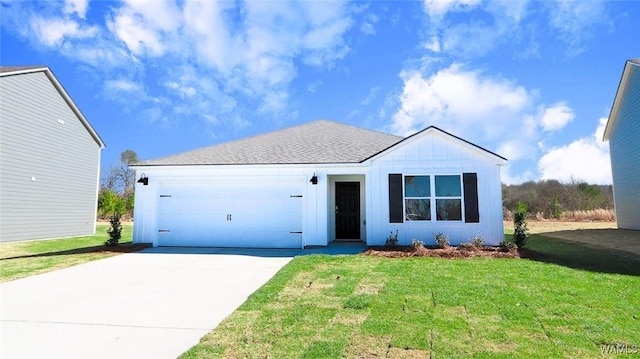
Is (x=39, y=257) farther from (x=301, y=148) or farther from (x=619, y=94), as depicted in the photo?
(x=619, y=94)

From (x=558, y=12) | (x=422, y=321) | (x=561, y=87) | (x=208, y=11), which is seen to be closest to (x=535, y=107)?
(x=561, y=87)

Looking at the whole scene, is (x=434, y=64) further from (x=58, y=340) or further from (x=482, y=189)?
(x=58, y=340)

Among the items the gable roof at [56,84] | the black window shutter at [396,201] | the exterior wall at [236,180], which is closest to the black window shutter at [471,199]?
the black window shutter at [396,201]

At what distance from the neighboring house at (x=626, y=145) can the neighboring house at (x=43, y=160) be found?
2652 centimetres

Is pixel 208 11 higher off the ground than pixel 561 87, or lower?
higher

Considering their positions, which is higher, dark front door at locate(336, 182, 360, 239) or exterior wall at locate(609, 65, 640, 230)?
exterior wall at locate(609, 65, 640, 230)

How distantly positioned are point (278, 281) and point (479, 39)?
1154cm

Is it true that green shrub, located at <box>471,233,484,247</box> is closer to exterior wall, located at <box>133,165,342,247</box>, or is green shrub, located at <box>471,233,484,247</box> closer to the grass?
exterior wall, located at <box>133,165,342,247</box>

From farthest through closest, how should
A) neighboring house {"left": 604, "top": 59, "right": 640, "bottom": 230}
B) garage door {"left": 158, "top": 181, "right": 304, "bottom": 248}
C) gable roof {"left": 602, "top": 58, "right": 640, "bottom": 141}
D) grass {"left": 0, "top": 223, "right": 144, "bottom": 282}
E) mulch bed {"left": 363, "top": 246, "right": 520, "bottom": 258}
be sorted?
neighboring house {"left": 604, "top": 59, "right": 640, "bottom": 230}, gable roof {"left": 602, "top": 58, "right": 640, "bottom": 141}, garage door {"left": 158, "top": 181, "right": 304, "bottom": 248}, mulch bed {"left": 363, "top": 246, "right": 520, "bottom": 258}, grass {"left": 0, "top": 223, "right": 144, "bottom": 282}

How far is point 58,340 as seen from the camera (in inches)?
150

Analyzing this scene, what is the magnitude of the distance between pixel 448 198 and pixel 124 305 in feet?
28.7

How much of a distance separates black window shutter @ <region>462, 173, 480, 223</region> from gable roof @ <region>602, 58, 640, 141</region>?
11.2m

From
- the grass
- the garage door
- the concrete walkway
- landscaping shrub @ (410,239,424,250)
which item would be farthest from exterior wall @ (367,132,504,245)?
the grass

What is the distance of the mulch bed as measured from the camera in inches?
338
